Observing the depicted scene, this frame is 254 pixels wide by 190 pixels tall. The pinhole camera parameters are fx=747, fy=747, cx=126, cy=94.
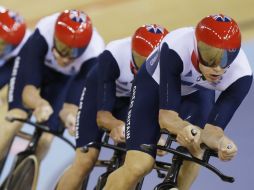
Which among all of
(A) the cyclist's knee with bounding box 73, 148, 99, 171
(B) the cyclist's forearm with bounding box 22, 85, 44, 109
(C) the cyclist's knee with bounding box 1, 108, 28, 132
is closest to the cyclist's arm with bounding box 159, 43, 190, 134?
(A) the cyclist's knee with bounding box 73, 148, 99, 171

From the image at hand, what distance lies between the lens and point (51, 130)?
15.5 ft

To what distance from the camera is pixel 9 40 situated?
17.5 ft

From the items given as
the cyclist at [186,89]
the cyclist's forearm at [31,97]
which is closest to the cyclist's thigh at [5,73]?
the cyclist's forearm at [31,97]

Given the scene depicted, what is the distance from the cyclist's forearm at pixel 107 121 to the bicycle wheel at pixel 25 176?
64 centimetres

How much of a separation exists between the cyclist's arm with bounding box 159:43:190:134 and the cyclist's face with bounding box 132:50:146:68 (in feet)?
1.62

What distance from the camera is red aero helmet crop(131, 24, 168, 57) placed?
4035mm

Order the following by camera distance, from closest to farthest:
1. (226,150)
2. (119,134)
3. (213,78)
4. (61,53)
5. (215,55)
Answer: (226,150) < (215,55) < (213,78) < (119,134) < (61,53)

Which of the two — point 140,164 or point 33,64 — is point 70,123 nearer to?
point 33,64

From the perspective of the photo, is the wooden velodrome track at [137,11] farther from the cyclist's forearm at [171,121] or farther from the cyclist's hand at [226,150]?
the cyclist's hand at [226,150]

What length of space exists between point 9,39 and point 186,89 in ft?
6.26

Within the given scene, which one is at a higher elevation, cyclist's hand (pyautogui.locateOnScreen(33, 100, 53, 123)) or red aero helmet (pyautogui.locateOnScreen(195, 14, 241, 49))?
red aero helmet (pyautogui.locateOnScreen(195, 14, 241, 49))

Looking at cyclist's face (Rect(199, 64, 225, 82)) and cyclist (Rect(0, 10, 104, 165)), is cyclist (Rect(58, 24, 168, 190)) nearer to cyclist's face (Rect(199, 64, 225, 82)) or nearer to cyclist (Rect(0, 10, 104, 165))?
cyclist (Rect(0, 10, 104, 165))

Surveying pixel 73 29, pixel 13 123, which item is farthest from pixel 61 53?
pixel 13 123

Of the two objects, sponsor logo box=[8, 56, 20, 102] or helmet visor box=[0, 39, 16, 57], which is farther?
helmet visor box=[0, 39, 16, 57]
